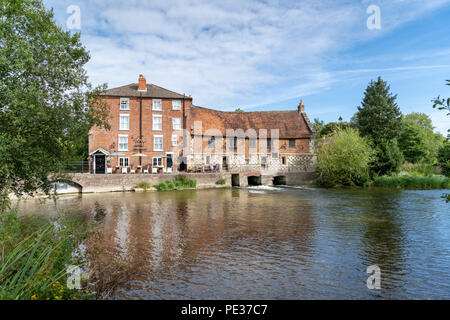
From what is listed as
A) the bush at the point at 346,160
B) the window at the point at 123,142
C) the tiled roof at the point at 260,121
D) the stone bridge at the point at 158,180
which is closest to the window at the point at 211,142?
the tiled roof at the point at 260,121

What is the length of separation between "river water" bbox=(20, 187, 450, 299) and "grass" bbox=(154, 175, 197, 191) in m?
11.2

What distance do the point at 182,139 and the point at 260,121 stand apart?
1271 cm

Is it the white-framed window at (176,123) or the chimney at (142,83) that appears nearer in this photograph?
the chimney at (142,83)

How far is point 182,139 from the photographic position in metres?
35.7

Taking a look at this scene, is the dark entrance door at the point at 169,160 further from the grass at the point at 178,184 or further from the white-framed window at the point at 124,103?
the white-framed window at the point at 124,103

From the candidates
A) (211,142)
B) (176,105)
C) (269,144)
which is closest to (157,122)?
(176,105)

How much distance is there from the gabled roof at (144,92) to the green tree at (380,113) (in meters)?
25.9

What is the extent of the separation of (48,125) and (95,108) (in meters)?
3.94

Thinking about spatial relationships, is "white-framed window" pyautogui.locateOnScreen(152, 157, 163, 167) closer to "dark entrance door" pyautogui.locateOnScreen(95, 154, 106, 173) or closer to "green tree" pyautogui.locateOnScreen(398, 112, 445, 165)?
"dark entrance door" pyautogui.locateOnScreen(95, 154, 106, 173)

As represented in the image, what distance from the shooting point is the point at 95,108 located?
560 inches

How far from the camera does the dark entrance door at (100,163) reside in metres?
32.3
